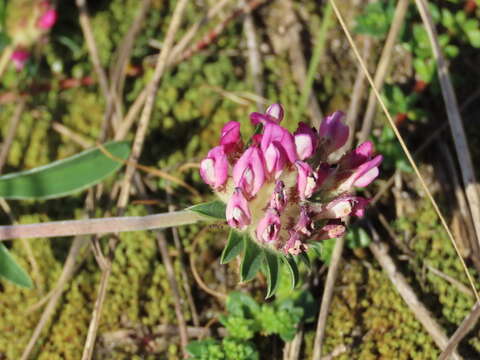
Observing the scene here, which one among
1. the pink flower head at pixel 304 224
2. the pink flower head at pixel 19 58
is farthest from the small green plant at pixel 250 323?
the pink flower head at pixel 19 58

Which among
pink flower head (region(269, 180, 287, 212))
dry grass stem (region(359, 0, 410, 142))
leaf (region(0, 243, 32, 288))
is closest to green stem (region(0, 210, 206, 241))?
leaf (region(0, 243, 32, 288))

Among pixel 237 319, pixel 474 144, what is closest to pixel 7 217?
pixel 237 319

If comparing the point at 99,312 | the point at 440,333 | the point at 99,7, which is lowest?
the point at 440,333

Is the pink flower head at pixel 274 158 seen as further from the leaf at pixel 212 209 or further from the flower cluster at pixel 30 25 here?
the flower cluster at pixel 30 25

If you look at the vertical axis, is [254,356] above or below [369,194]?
below

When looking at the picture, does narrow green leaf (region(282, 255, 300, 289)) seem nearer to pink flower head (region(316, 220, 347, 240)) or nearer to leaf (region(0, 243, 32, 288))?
pink flower head (region(316, 220, 347, 240))

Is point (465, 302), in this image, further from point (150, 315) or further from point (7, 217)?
point (7, 217)
